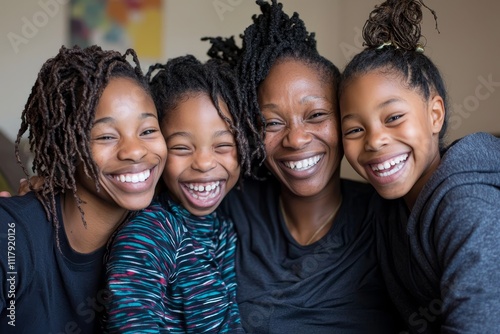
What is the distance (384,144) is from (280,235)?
40 cm

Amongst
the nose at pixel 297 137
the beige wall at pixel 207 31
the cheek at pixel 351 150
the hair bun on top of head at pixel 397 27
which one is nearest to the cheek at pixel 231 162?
the nose at pixel 297 137

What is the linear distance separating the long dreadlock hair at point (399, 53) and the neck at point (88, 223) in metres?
0.63

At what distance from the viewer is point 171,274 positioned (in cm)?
137

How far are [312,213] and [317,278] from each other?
0.19 m

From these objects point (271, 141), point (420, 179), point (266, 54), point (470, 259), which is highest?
point (266, 54)

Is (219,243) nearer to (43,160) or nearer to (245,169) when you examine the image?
(245,169)

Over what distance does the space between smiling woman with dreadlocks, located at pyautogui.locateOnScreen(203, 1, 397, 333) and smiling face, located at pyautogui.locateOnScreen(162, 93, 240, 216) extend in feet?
0.30

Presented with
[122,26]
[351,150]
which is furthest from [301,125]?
[122,26]

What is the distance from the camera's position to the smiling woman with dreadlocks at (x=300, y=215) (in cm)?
144

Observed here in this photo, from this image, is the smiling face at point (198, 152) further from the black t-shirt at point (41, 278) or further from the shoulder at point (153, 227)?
the black t-shirt at point (41, 278)

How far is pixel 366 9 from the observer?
2826 mm

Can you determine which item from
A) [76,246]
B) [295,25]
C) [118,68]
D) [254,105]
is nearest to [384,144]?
[254,105]

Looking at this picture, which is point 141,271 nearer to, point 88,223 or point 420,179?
point 88,223

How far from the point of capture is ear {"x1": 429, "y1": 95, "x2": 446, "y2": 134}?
54.2 inches
